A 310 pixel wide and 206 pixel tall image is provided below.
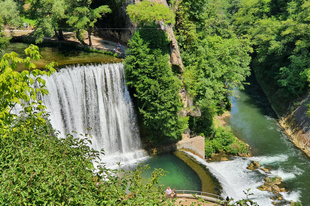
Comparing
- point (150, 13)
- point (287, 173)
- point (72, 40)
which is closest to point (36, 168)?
point (150, 13)

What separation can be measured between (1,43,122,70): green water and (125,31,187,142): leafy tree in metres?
4.04

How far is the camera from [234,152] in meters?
28.5

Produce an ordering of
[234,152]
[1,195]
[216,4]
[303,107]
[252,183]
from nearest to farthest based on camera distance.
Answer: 1. [1,195]
2. [252,183]
3. [234,152]
4. [303,107]
5. [216,4]

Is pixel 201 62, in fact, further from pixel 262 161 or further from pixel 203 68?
pixel 262 161

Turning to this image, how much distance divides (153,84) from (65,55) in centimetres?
1047

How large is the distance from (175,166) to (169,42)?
11.1m

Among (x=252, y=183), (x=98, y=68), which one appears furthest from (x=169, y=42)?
(x=252, y=183)

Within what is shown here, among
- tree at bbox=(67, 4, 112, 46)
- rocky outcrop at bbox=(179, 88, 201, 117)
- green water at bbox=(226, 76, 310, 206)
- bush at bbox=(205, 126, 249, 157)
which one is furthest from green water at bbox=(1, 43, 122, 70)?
green water at bbox=(226, 76, 310, 206)

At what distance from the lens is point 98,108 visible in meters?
24.5

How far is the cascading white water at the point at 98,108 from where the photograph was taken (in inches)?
883

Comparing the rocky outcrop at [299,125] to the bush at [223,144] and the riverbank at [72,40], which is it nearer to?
the bush at [223,144]

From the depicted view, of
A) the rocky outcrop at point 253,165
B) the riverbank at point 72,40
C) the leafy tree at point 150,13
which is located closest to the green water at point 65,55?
the riverbank at point 72,40

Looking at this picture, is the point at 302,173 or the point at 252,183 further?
the point at 302,173

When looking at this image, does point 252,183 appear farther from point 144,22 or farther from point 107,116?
point 144,22
